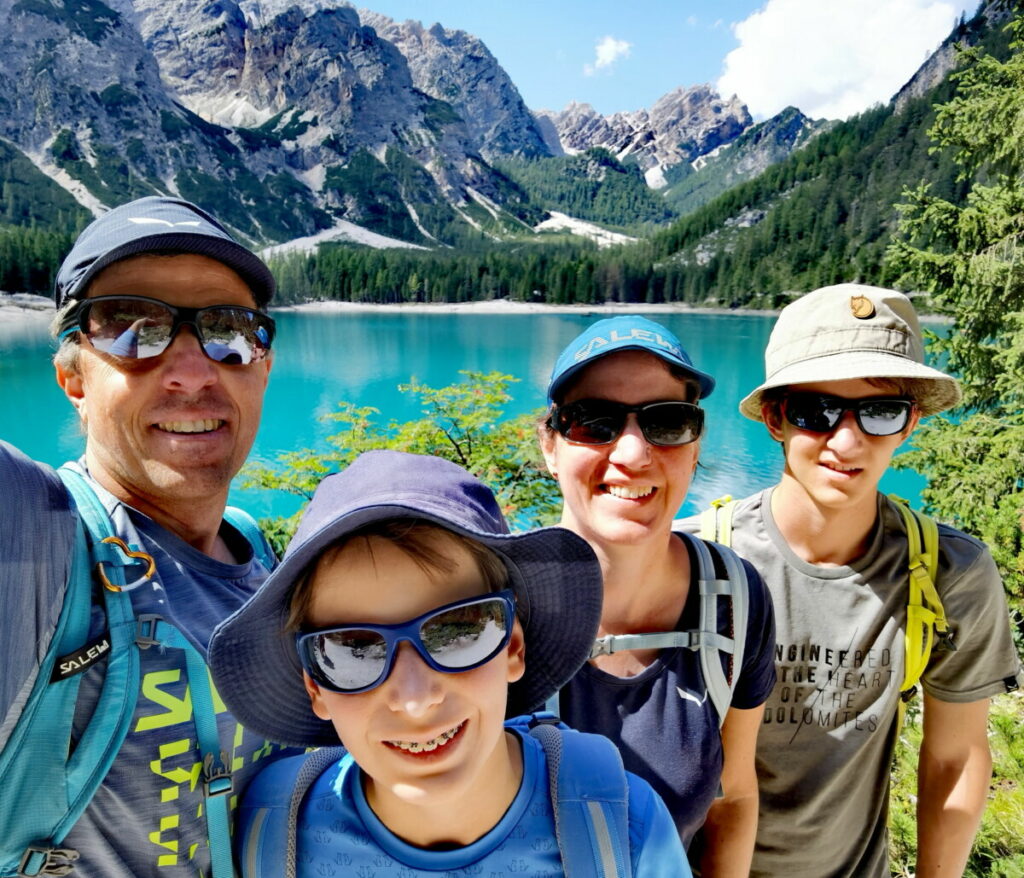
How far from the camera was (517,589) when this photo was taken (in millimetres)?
1334

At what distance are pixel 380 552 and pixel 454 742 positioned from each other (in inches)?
15.2

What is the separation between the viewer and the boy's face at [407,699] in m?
1.12

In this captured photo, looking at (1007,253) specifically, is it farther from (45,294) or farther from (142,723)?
(45,294)

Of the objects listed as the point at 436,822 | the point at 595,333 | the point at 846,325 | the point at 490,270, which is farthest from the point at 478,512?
the point at 490,270

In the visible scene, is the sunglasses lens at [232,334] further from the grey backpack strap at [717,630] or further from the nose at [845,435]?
the nose at [845,435]

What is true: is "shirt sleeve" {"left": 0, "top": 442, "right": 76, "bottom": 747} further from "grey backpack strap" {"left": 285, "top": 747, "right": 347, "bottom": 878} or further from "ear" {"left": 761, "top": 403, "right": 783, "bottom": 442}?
"ear" {"left": 761, "top": 403, "right": 783, "bottom": 442}

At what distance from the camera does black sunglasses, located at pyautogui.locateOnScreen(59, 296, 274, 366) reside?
62.9 inches

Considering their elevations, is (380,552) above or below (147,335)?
below

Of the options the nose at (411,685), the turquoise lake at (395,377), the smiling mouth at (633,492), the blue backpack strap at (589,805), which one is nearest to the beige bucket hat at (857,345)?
the smiling mouth at (633,492)

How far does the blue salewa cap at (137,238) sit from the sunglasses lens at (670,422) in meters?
1.26

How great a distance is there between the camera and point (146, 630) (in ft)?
4.21

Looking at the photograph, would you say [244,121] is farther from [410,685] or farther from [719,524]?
[410,685]

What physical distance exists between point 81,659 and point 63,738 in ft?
0.47

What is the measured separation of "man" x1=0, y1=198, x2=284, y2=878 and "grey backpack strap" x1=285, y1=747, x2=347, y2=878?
20 centimetres
